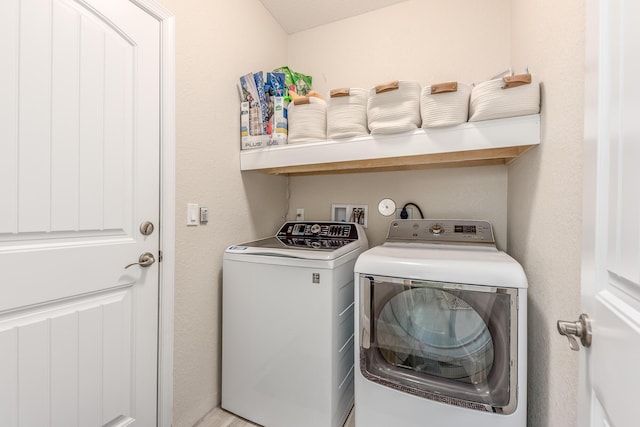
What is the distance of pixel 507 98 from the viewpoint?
1204 millimetres

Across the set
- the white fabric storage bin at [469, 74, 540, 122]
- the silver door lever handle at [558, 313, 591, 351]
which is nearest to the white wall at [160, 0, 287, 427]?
the white fabric storage bin at [469, 74, 540, 122]

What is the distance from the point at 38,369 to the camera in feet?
3.14

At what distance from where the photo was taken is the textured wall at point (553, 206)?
0.84 meters

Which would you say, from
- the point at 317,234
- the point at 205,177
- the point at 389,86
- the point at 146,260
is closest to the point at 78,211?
the point at 146,260

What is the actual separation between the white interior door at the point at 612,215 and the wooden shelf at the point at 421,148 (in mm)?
679

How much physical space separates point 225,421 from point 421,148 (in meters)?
1.85

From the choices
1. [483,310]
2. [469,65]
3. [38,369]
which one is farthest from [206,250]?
[469,65]

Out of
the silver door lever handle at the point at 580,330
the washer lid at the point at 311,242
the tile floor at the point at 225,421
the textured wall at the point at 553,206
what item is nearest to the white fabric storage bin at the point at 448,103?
the textured wall at the point at 553,206

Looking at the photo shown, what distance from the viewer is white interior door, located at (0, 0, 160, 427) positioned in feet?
2.94

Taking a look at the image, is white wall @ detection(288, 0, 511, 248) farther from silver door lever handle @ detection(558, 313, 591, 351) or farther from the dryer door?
silver door lever handle @ detection(558, 313, 591, 351)

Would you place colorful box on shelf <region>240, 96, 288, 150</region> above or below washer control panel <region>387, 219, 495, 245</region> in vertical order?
above

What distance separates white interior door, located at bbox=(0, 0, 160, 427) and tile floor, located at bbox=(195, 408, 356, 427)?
33 cm

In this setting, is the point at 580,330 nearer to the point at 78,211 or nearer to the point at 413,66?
the point at 78,211

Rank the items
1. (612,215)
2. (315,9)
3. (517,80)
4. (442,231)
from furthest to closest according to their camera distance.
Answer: (315,9) → (442,231) → (517,80) → (612,215)
